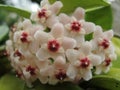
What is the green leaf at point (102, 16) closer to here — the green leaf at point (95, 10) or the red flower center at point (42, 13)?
the green leaf at point (95, 10)

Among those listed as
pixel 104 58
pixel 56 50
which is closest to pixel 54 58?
pixel 56 50

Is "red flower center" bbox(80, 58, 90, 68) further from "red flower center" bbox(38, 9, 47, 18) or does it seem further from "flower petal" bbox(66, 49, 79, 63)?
"red flower center" bbox(38, 9, 47, 18)

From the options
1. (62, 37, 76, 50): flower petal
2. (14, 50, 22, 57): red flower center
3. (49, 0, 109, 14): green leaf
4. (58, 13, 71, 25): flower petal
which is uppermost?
(49, 0, 109, 14): green leaf

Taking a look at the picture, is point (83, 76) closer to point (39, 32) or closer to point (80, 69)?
point (80, 69)

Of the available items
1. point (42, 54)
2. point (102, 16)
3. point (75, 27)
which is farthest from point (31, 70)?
point (102, 16)

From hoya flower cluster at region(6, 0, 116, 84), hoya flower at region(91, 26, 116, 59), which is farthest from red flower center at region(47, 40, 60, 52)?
hoya flower at region(91, 26, 116, 59)

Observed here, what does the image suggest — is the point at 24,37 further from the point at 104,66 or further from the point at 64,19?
the point at 104,66
